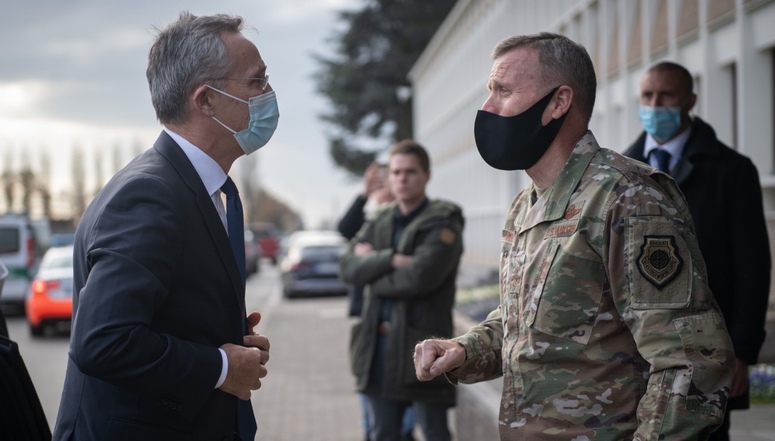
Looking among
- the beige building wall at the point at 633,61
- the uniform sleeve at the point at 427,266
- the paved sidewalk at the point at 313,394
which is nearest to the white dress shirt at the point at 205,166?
the uniform sleeve at the point at 427,266

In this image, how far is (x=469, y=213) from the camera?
27.0 metres

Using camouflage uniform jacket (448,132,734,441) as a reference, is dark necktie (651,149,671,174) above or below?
above

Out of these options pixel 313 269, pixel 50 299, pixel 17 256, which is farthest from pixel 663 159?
pixel 313 269

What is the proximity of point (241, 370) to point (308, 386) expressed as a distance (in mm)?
8102

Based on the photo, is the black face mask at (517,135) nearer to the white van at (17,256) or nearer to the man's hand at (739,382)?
the man's hand at (739,382)

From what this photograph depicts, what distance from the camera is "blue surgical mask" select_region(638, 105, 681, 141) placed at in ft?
13.6

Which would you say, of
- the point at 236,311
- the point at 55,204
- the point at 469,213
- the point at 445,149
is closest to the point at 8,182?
the point at 55,204

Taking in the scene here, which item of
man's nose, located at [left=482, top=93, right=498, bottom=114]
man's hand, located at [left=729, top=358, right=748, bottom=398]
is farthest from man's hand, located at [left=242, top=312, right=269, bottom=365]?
man's hand, located at [left=729, top=358, right=748, bottom=398]

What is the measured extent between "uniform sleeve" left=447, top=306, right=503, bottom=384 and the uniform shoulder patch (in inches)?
93.6

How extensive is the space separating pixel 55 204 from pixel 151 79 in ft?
264

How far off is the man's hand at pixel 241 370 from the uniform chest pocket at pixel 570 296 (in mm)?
830

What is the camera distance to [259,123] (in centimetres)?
302

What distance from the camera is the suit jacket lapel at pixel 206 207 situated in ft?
8.75

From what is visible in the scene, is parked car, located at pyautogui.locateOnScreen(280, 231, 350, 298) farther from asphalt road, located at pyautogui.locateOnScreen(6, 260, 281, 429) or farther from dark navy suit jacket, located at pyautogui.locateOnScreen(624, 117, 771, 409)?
dark navy suit jacket, located at pyautogui.locateOnScreen(624, 117, 771, 409)
